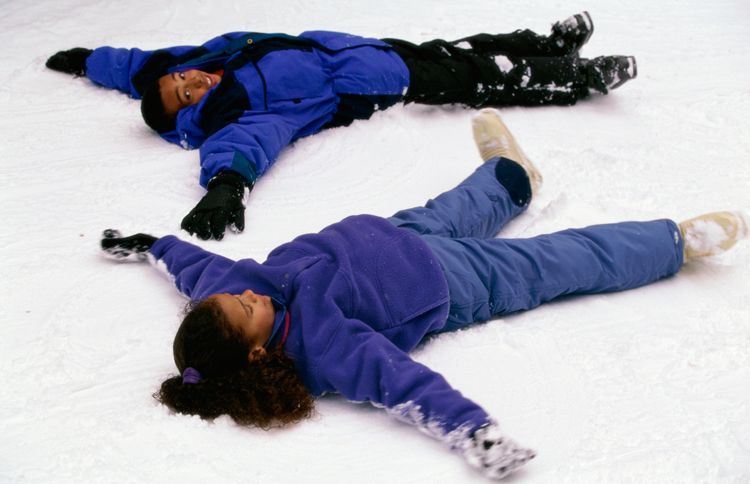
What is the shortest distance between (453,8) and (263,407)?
8.89 ft

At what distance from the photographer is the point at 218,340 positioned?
1400 mm

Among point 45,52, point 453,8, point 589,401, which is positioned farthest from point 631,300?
point 45,52

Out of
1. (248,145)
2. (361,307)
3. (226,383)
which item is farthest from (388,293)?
(248,145)

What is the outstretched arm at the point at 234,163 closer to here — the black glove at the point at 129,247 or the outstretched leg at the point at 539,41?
the black glove at the point at 129,247

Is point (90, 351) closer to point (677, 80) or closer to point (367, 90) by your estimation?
point (367, 90)

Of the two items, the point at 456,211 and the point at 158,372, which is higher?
the point at 456,211

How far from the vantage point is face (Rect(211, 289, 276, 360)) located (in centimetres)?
143

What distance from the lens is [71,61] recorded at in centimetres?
301

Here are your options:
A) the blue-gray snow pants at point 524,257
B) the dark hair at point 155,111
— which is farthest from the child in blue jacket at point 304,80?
the blue-gray snow pants at point 524,257

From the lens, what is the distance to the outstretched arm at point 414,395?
4.09 feet

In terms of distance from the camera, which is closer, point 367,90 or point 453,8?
point 367,90

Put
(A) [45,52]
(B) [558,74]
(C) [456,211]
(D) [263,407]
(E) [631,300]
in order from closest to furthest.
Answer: (D) [263,407] → (E) [631,300] → (C) [456,211] → (B) [558,74] → (A) [45,52]

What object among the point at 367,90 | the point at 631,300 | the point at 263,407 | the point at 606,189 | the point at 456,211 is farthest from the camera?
→ the point at 367,90

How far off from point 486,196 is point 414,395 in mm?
788
